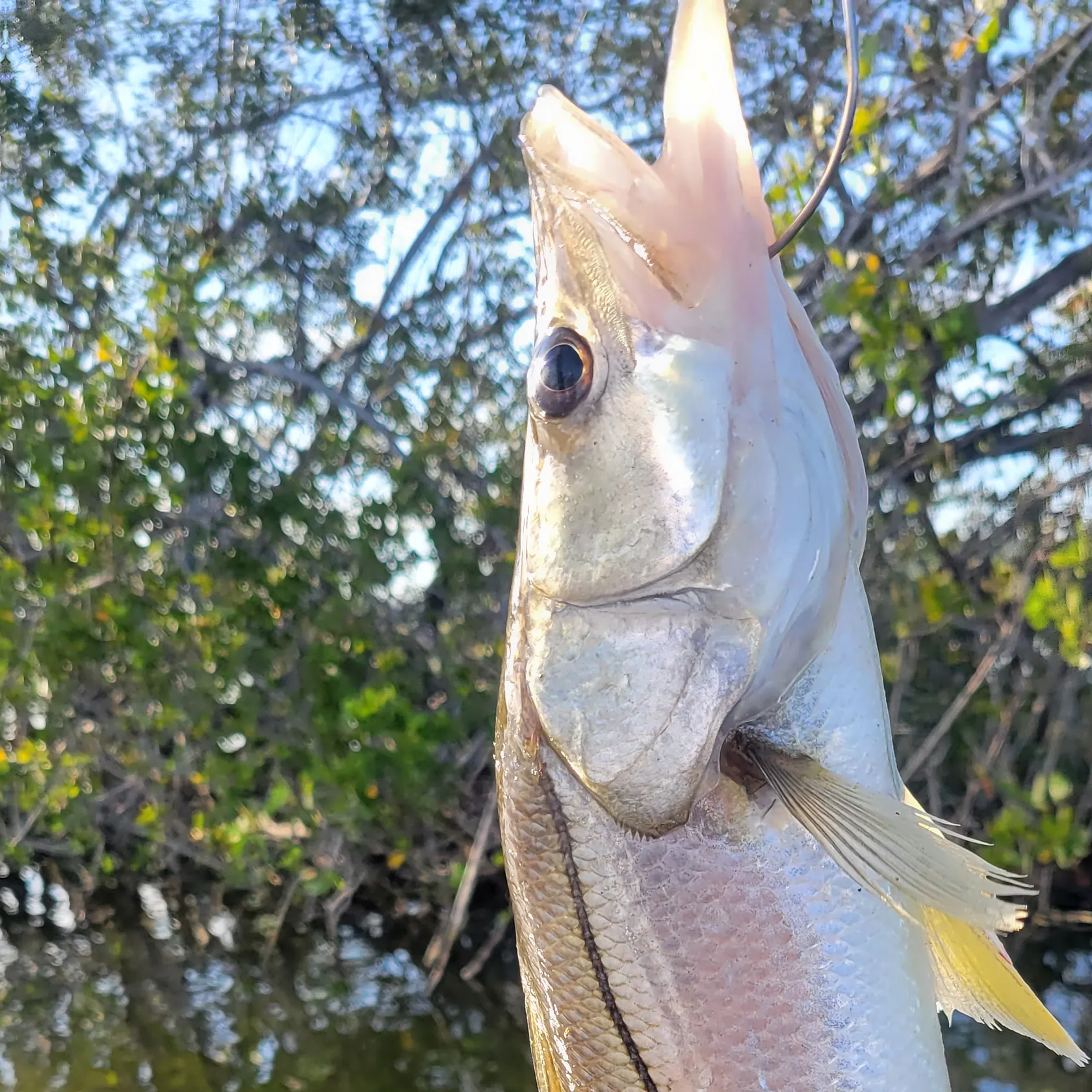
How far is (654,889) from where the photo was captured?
0.98 meters

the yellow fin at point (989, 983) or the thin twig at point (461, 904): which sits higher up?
the yellow fin at point (989, 983)

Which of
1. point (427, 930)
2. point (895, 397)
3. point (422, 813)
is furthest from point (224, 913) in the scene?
point (895, 397)

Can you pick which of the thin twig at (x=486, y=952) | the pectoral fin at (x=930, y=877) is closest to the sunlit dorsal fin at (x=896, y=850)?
the pectoral fin at (x=930, y=877)

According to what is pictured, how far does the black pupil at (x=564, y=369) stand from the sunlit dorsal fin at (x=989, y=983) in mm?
627

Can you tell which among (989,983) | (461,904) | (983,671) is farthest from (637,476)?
(461,904)

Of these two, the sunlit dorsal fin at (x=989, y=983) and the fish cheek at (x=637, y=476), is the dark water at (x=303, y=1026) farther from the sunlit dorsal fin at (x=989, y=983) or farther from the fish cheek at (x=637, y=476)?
the fish cheek at (x=637, y=476)

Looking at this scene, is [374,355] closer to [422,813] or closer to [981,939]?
[422,813]

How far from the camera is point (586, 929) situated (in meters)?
1.01

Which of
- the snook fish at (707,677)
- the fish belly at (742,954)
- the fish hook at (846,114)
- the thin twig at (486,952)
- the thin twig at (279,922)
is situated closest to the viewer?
the fish hook at (846,114)

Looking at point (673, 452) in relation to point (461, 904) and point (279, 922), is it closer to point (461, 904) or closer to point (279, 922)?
point (461, 904)

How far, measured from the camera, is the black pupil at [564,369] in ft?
3.08

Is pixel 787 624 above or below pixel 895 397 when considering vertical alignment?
below

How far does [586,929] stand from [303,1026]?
411cm

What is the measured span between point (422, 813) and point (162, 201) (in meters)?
3.23
